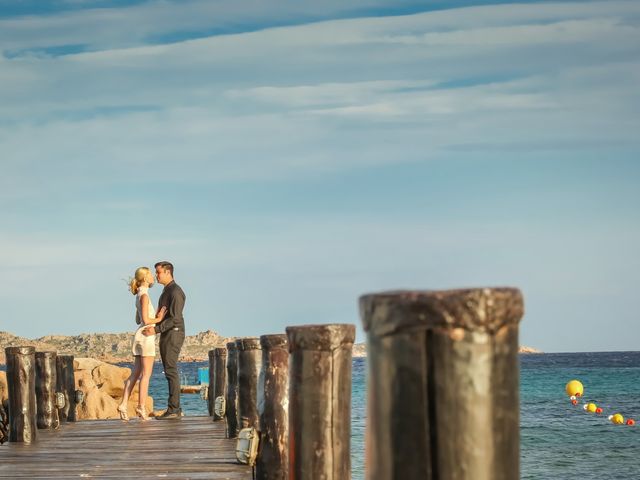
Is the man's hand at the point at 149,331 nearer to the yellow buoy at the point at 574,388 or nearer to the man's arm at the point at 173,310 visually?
the man's arm at the point at 173,310

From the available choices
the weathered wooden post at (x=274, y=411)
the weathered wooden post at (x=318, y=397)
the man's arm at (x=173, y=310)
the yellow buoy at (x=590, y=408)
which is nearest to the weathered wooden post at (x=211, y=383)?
the man's arm at (x=173, y=310)

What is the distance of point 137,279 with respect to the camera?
14.3 metres

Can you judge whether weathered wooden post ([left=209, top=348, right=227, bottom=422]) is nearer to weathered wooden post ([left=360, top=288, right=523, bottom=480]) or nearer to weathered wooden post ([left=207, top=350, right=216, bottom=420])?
weathered wooden post ([left=207, top=350, right=216, bottom=420])

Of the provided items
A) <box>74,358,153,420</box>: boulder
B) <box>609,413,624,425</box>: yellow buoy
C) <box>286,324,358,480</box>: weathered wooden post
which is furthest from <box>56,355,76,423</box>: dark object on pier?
<box>609,413,624,425</box>: yellow buoy

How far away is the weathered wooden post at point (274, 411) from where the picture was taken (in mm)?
6941

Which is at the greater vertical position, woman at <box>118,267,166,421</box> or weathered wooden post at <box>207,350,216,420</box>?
woman at <box>118,267,166,421</box>

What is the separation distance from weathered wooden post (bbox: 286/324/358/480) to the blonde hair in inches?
355

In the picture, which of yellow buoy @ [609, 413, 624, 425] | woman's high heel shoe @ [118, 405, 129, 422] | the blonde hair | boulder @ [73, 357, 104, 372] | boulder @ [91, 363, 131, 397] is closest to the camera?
the blonde hair

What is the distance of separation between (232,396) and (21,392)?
8.12 ft

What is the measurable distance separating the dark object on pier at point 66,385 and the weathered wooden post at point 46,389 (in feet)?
4.22

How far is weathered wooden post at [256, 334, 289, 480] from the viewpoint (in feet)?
22.8

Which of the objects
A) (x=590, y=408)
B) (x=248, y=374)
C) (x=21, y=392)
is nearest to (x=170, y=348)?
(x=21, y=392)

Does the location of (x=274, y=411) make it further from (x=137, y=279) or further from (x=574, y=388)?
(x=574, y=388)

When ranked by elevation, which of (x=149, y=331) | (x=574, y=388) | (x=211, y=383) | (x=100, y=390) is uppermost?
(x=149, y=331)
